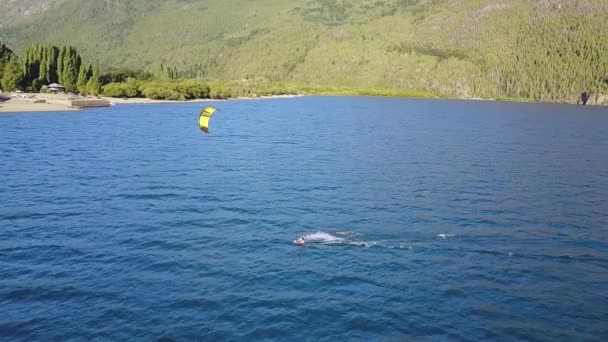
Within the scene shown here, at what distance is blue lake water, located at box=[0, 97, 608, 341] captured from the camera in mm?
32531

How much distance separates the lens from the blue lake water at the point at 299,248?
1281 inches

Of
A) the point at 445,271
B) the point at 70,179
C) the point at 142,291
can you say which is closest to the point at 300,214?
the point at 445,271

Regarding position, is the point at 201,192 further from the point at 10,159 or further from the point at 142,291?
the point at 10,159

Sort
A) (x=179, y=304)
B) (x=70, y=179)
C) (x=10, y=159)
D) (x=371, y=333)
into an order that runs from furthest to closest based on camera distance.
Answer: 1. (x=10, y=159)
2. (x=70, y=179)
3. (x=179, y=304)
4. (x=371, y=333)

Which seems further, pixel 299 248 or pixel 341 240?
pixel 341 240

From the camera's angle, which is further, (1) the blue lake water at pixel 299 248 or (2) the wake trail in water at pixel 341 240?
(2) the wake trail in water at pixel 341 240

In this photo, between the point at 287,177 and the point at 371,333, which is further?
the point at 287,177

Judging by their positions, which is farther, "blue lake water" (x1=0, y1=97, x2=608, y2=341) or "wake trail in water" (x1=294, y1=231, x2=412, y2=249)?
"wake trail in water" (x1=294, y1=231, x2=412, y2=249)

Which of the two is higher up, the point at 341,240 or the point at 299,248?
the point at 341,240

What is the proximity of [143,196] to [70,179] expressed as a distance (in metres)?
17.1

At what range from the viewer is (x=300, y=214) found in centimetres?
5678

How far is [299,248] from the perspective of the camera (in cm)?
4556

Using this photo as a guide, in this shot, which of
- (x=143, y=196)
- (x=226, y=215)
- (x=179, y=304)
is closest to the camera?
(x=179, y=304)

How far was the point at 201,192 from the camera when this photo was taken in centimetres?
6731
